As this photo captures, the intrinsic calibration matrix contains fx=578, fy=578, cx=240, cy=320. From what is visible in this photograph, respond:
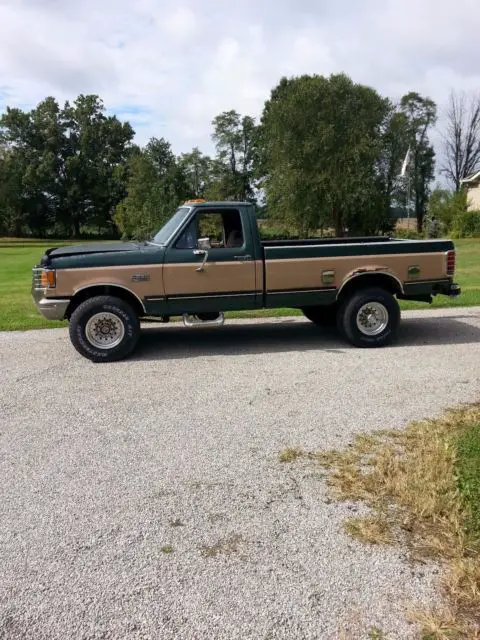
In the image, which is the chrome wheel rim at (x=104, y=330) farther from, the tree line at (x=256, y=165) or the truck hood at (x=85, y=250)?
the tree line at (x=256, y=165)

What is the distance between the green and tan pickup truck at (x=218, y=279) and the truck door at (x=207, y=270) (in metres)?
0.01

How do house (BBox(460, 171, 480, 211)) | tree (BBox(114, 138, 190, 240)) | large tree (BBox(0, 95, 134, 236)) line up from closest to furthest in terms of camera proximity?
tree (BBox(114, 138, 190, 240)) → house (BBox(460, 171, 480, 211)) → large tree (BBox(0, 95, 134, 236))

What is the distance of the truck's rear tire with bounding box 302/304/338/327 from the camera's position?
9.15 m

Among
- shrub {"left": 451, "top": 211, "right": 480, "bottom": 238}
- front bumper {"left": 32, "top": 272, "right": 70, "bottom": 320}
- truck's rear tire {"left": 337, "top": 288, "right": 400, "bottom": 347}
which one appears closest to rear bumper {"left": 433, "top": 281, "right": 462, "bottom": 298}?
truck's rear tire {"left": 337, "top": 288, "right": 400, "bottom": 347}

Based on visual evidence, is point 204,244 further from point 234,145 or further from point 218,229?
point 234,145

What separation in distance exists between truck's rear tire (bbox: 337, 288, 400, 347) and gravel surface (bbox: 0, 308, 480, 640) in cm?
47

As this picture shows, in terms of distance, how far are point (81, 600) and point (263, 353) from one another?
5.23 metres

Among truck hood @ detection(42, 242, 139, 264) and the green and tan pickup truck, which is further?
truck hood @ detection(42, 242, 139, 264)

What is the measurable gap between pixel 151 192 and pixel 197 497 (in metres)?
28.3

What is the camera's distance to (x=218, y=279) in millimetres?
7707

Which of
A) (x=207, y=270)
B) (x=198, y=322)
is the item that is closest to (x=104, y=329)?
(x=198, y=322)

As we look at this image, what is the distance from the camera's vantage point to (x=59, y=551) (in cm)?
322

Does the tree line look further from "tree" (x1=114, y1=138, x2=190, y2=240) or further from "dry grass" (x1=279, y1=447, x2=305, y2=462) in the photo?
"dry grass" (x1=279, y1=447, x2=305, y2=462)

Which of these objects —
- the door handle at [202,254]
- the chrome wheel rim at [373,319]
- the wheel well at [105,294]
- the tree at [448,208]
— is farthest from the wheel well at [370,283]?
the tree at [448,208]
